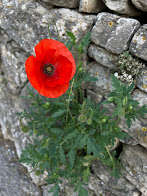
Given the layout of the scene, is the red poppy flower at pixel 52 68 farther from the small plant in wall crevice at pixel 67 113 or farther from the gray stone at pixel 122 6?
the gray stone at pixel 122 6

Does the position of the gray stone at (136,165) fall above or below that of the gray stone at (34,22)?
below

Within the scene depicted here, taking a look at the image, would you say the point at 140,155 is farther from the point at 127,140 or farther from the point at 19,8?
the point at 19,8

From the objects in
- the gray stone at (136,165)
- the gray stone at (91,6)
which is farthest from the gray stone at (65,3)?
the gray stone at (136,165)

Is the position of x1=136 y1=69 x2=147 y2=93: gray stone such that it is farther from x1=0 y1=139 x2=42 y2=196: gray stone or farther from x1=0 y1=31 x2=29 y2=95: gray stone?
x1=0 y1=139 x2=42 y2=196: gray stone

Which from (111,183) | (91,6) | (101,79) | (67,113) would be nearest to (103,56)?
(101,79)

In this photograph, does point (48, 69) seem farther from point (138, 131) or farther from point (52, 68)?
point (138, 131)

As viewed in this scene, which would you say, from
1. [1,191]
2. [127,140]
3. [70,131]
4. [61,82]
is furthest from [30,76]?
[1,191]

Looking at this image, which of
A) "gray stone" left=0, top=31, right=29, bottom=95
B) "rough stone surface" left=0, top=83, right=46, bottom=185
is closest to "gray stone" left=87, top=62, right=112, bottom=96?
"gray stone" left=0, top=31, right=29, bottom=95

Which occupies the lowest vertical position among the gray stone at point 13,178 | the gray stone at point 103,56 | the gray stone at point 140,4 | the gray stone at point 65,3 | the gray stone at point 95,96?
the gray stone at point 13,178
